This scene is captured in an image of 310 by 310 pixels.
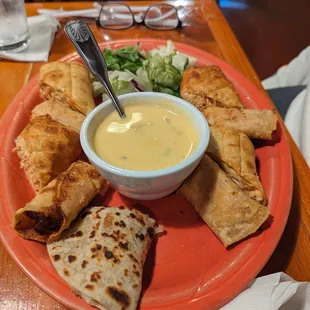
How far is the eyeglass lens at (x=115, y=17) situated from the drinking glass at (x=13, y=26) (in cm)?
66

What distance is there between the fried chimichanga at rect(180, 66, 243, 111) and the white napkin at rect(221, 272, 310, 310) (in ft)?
3.47

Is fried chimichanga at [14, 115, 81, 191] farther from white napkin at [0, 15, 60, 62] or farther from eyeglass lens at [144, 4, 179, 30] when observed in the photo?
eyeglass lens at [144, 4, 179, 30]

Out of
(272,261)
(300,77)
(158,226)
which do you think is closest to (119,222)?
(158,226)

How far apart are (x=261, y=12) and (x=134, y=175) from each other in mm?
4524

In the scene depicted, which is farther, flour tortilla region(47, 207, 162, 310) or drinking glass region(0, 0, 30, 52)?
drinking glass region(0, 0, 30, 52)

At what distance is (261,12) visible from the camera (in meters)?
5.27

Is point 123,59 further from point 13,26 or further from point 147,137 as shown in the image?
point 147,137

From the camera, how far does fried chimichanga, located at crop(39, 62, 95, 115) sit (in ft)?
7.17

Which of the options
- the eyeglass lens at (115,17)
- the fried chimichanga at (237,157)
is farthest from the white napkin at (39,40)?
the fried chimichanga at (237,157)

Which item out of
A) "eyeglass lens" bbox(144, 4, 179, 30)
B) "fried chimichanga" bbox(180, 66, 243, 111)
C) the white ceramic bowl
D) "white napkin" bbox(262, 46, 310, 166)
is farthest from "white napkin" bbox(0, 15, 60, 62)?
"white napkin" bbox(262, 46, 310, 166)

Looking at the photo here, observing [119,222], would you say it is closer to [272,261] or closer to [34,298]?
[34,298]

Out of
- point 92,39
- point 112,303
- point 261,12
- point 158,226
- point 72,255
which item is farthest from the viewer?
point 261,12

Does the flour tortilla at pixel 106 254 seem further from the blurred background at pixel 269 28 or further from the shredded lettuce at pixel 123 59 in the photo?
the blurred background at pixel 269 28

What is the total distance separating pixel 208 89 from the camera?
2273mm
